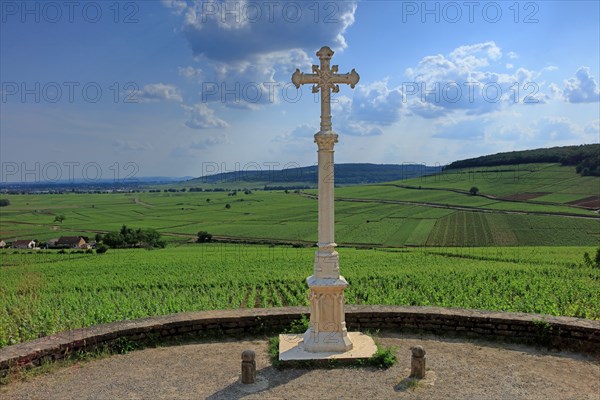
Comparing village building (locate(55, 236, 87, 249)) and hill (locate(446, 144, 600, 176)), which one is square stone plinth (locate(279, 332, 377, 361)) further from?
hill (locate(446, 144, 600, 176))

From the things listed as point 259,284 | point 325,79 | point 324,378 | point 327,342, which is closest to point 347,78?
point 325,79

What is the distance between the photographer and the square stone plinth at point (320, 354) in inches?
296

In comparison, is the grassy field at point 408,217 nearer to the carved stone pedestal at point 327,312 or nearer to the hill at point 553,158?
the hill at point 553,158

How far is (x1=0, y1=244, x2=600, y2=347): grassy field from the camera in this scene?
1329 cm

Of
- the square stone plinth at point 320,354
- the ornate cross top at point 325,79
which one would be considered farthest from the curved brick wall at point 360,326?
the ornate cross top at point 325,79

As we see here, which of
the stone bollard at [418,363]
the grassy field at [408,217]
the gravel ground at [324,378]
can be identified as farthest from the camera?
the grassy field at [408,217]

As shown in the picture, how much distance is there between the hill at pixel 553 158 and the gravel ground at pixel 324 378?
75.1 meters

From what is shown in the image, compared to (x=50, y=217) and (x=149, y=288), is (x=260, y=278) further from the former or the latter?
(x=50, y=217)

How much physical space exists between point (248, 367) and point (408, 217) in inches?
2272

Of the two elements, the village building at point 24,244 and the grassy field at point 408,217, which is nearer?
the grassy field at point 408,217

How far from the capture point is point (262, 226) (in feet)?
214

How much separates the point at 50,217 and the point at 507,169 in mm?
88620

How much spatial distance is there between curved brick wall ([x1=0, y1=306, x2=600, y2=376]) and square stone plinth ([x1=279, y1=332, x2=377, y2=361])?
0.80 metres

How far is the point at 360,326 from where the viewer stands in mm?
9227
